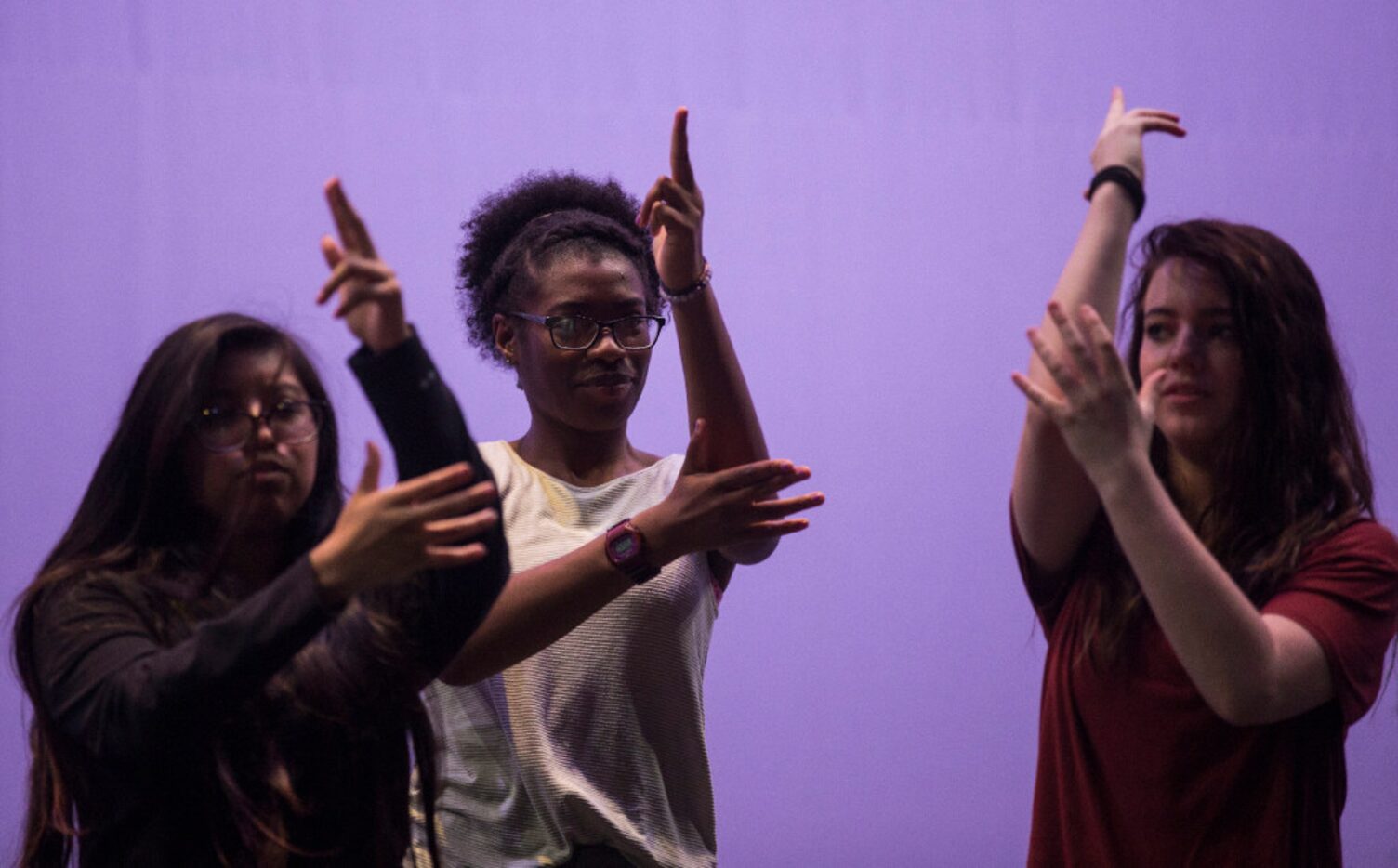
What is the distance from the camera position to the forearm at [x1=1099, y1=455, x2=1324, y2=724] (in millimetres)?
1235

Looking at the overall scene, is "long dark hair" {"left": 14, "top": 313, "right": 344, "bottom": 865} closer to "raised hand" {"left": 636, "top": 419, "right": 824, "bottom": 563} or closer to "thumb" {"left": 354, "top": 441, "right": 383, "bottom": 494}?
"thumb" {"left": 354, "top": 441, "right": 383, "bottom": 494}

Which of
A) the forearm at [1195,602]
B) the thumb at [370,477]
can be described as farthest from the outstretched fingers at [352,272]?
the forearm at [1195,602]

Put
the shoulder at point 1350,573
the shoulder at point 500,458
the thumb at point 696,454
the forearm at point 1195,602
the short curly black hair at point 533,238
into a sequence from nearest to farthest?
1. the forearm at point 1195,602
2. the shoulder at point 1350,573
3. the thumb at point 696,454
4. the shoulder at point 500,458
5. the short curly black hair at point 533,238

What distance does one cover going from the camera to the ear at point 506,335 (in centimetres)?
192

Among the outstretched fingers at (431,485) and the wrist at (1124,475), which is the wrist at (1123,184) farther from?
the outstretched fingers at (431,485)

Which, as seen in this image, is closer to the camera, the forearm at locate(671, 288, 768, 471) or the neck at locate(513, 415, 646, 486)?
the forearm at locate(671, 288, 768, 471)

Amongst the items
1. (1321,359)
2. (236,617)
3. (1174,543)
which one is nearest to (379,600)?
(236,617)

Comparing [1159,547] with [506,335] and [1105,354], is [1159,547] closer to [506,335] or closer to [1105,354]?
[1105,354]

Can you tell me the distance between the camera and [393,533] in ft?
3.77

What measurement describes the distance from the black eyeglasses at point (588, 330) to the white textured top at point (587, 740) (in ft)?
0.79

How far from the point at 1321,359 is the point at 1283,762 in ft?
1.39

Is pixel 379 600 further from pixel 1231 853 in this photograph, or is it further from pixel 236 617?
pixel 1231 853

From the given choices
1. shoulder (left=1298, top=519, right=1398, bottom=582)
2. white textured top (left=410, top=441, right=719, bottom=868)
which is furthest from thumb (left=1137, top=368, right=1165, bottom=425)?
white textured top (left=410, top=441, right=719, bottom=868)

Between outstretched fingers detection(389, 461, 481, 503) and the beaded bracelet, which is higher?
the beaded bracelet
